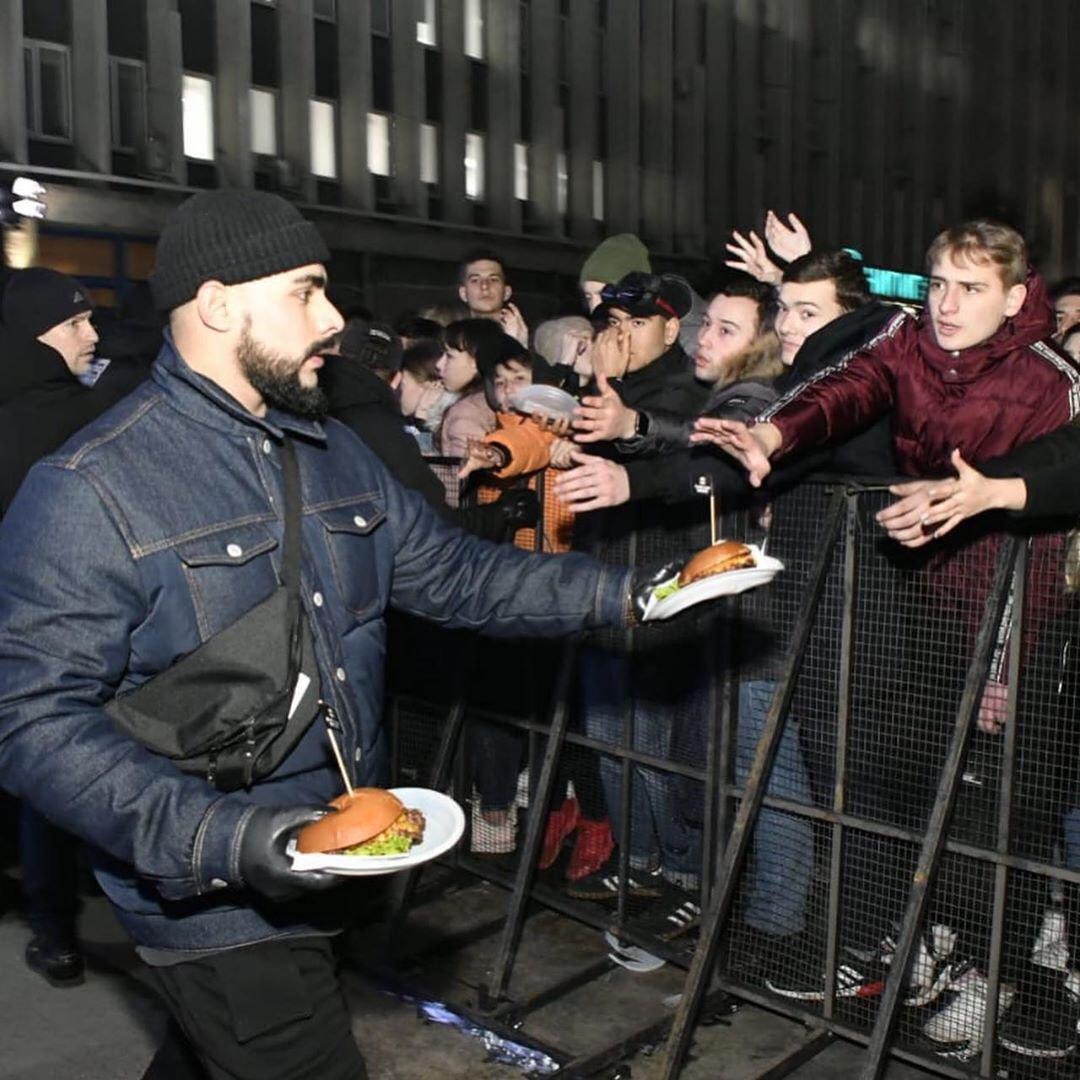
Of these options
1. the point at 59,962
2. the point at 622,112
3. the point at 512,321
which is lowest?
the point at 59,962

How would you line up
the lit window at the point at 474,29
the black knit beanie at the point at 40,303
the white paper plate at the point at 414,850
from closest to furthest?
1. the white paper plate at the point at 414,850
2. the black knit beanie at the point at 40,303
3. the lit window at the point at 474,29

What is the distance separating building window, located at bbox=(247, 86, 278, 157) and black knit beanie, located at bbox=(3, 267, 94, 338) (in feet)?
66.5

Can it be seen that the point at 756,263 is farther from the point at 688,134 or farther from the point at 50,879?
the point at 688,134

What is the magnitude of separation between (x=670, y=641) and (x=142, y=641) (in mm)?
2496

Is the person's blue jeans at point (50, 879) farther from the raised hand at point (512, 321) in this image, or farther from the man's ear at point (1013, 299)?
the raised hand at point (512, 321)

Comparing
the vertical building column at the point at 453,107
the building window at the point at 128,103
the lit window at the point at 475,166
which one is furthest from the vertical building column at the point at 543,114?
the building window at the point at 128,103

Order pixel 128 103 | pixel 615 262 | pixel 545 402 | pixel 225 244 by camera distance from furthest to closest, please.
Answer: pixel 128 103, pixel 615 262, pixel 545 402, pixel 225 244

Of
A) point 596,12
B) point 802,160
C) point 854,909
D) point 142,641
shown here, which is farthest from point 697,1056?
point 802,160

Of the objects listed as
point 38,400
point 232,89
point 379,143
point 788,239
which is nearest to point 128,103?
point 232,89

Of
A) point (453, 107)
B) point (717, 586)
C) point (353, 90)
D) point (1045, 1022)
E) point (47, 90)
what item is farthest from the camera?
point (453, 107)

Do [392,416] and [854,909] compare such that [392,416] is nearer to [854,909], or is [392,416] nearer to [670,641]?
[670,641]

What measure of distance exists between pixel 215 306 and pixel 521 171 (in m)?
27.5

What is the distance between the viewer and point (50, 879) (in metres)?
5.23

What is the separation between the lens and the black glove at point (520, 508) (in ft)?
17.5
